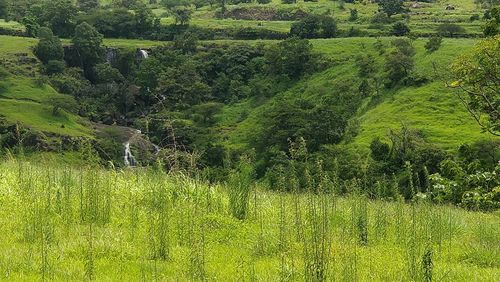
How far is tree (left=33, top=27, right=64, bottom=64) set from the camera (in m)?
106

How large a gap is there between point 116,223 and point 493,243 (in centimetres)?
720

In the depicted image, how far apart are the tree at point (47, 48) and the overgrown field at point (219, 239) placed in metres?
101

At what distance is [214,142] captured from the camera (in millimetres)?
85812

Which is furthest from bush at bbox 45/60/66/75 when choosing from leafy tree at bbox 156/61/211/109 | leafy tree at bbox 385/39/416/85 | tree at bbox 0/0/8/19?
leafy tree at bbox 385/39/416/85

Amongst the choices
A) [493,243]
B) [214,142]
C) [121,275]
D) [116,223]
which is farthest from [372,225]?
[214,142]

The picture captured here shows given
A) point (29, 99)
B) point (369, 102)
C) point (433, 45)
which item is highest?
point (433, 45)

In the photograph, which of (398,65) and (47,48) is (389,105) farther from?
(47,48)

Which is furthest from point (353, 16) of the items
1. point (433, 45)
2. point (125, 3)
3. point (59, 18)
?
point (59, 18)

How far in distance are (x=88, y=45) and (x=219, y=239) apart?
359 ft

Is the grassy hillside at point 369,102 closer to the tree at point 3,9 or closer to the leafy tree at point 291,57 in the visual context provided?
the leafy tree at point 291,57

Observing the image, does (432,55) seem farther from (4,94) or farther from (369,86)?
(4,94)

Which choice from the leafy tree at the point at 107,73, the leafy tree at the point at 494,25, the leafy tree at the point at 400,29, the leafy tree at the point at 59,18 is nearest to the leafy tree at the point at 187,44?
the leafy tree at the point at 107,73

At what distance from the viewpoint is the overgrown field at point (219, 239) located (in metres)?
7.22

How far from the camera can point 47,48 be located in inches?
4181
